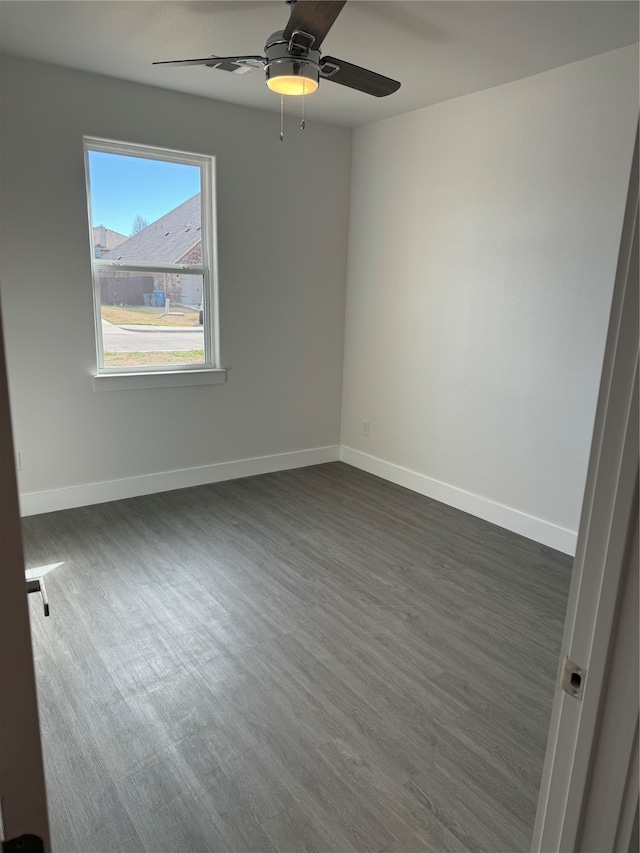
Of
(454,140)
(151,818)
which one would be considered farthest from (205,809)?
(454,140)

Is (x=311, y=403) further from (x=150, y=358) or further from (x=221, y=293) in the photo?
(x=150, y=358)

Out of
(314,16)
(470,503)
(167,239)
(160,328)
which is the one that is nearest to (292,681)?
(470,503)

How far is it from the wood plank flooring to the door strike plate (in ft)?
3.58

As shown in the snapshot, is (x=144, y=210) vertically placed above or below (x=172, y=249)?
above

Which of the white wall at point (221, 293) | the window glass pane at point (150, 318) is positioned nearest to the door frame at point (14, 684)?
the white wall at point (221, 293)

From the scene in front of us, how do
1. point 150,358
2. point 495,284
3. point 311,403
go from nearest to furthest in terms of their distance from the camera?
point 495,284 → point 150,358 → point 311,403

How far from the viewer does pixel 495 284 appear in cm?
364

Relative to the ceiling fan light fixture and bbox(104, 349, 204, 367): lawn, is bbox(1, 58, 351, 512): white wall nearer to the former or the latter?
bbox(104, 349, 204, 367): lawn

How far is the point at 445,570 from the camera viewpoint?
3164 millimetres

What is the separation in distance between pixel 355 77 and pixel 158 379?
7.68 ft

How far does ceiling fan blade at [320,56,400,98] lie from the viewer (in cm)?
236

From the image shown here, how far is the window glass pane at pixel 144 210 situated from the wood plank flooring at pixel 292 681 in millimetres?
1815

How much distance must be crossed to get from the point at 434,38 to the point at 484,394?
204 centimetres

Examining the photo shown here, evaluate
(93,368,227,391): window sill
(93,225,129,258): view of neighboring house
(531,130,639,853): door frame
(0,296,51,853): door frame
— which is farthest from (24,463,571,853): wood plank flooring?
(93,225,129,258): view of neighboring house
